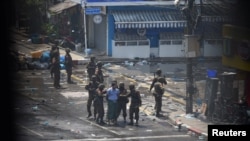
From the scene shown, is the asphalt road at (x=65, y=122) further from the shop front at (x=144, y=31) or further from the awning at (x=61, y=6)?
the awning at (x=61, y=6)

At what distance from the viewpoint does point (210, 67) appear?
2866 cm

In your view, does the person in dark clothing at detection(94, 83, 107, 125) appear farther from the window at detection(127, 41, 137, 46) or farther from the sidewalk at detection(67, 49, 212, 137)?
the window at detection(127, 41, 137, 46)

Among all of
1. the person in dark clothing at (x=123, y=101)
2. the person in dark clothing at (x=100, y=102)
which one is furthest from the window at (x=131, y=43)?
the person in dark clothing at (x=100, y=102)

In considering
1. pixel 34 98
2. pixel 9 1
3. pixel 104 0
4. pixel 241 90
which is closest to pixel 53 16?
pixel 9 1

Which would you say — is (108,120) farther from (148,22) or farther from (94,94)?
(148,22)

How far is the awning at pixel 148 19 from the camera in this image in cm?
3123

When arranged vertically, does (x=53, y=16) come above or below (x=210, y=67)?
above

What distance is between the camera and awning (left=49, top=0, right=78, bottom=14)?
37.3m

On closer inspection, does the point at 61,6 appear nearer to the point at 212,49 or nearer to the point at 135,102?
the point at 212,49

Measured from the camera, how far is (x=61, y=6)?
127 feet

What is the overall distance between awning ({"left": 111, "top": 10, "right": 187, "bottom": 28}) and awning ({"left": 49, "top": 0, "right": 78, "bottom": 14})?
6.42 m

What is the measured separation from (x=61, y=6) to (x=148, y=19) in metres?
8.97

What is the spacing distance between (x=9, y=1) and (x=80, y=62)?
10064 mm

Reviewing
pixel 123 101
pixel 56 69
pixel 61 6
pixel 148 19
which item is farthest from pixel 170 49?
pixel 123 101
